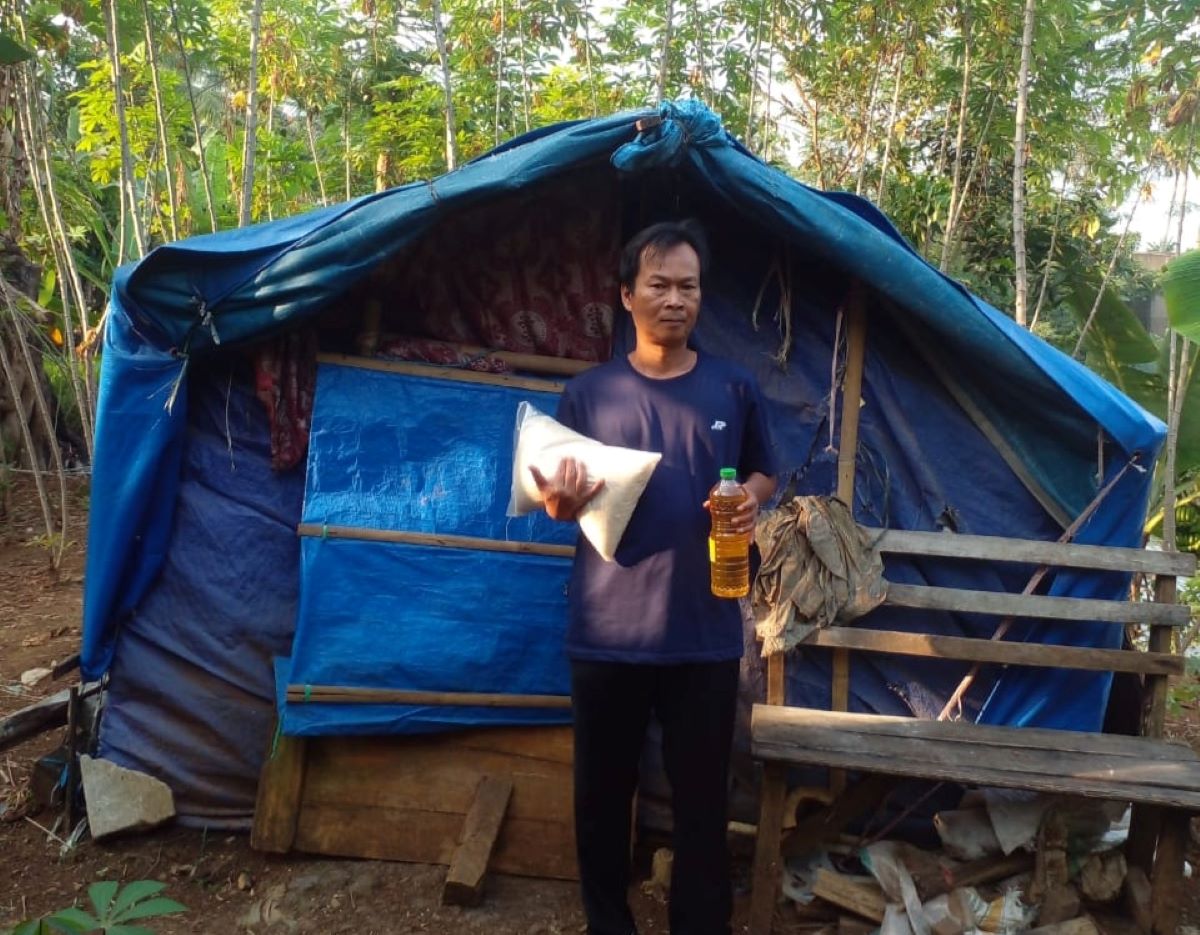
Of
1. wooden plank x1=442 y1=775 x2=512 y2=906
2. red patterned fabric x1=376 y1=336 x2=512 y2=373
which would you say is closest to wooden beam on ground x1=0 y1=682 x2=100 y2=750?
wooden plank x1=442 y1=775 x2=512 y2=906

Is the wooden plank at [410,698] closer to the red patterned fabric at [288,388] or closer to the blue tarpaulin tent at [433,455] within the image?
the blue tarpaulin tent at [433,455]

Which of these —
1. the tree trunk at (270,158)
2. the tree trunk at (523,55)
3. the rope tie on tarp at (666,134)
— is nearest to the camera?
Answer: the rope tie on tarp at (666,134)

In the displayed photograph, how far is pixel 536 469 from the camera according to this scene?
222 centimetres

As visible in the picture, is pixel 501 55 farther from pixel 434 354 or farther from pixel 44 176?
pixel 434 354

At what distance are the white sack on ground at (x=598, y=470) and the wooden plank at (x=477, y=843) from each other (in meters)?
1.15

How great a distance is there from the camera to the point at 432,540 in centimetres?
303

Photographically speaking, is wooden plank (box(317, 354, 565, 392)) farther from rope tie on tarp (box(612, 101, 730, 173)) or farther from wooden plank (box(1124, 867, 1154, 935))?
wooden plank (box(1124, 867, 1154, 935))

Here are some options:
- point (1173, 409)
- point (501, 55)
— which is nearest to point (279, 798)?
point (1173, 409)

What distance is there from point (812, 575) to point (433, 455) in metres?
1.27

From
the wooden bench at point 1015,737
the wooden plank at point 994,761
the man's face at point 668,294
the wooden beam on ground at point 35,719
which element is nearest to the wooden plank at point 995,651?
the wooden bench at point 1015,737

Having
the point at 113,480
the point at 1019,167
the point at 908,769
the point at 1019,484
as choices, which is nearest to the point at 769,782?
the point at 908,769

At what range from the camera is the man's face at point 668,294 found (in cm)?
226

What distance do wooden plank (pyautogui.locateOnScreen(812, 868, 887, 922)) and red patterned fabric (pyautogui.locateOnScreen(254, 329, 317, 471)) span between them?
2.08 metres

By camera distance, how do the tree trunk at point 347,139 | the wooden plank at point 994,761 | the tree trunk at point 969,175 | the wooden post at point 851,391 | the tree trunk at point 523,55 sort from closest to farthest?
the wooden plank at point 994,761
the wooden post at point 851,391
the tree trunk at point 969,175
the tree trunk at point 523,55
the tree trunk at point 347,139
